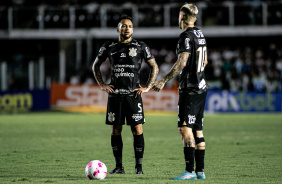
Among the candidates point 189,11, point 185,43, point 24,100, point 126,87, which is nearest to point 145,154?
point 126,87

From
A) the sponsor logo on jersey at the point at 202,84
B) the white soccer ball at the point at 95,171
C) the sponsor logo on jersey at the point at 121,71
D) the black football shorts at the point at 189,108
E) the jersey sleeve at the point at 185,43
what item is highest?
the jersey sleeve at the point at 185,43

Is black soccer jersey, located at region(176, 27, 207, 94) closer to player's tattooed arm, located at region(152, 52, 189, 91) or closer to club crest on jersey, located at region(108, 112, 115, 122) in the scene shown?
player's tattooed arm, located at region(152, 52, 189, 91)

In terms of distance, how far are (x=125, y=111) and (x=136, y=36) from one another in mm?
22524

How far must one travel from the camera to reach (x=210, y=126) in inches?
687

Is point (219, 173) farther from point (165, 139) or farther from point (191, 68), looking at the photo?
point (165, 139)

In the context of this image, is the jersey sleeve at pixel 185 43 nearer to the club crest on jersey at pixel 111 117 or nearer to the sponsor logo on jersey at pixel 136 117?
the sponsor logo on jersey at pixel 136 117

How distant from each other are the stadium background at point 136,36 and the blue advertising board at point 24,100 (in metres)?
0.04

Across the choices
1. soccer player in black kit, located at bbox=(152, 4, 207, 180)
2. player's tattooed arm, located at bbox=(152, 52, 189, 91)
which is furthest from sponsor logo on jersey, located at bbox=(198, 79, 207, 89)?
player's tattooed arm, located at bbox=(152, 52, 189, 91)

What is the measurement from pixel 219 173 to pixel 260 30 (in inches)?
867

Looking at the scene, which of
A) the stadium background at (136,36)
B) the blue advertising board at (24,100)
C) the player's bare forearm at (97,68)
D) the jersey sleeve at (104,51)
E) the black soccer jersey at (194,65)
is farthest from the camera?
the stadium background at (136,36)

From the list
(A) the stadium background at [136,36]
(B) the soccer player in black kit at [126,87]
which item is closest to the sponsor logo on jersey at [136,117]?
(B) the soccer player in black kit at [126,87]

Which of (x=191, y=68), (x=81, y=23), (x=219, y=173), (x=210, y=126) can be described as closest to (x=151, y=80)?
(x=191, y=68)

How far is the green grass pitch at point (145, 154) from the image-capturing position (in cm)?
770

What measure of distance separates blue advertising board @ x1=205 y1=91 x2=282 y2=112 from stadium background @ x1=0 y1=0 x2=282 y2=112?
Answer: 4cm
